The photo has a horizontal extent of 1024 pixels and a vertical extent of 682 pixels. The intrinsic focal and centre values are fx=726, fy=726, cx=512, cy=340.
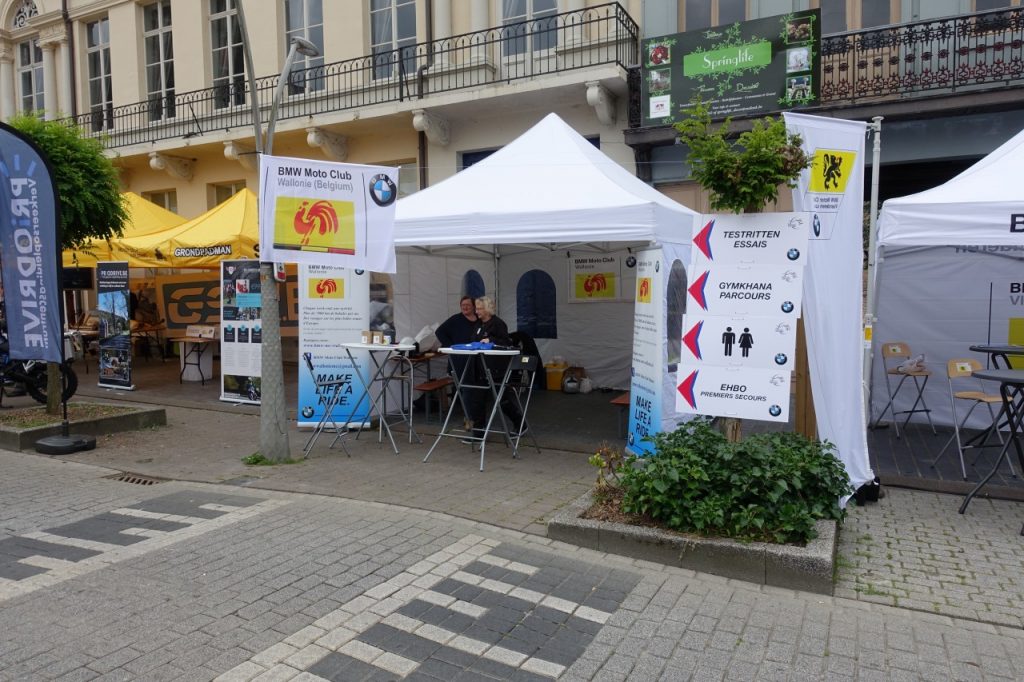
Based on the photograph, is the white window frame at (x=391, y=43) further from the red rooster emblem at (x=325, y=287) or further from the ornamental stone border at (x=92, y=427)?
the ornamental stone border at (x=92, y=427)

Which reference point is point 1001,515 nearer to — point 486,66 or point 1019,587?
point 1019,587

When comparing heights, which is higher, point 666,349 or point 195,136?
point 195,136

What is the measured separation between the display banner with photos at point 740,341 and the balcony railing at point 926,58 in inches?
270

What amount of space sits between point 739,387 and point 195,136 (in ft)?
46.5

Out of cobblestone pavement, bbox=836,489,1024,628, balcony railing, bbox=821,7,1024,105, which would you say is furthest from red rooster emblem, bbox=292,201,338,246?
balcony railing, bbox=821,7,1024,105

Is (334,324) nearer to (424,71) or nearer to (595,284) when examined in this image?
(595,284)

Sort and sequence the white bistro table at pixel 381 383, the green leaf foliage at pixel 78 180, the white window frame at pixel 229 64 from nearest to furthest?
the white bistro table at pixel 381 383 → the green leaf foliage at pixel 78 180 → the white window frame at pixel 229 64

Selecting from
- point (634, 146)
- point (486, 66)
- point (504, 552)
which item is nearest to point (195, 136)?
point (486, 66)

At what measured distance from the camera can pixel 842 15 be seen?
35.2 feet

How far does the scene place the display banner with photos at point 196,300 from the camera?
13.3 meters

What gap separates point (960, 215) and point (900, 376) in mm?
3590

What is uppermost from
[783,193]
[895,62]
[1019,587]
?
[895,62]

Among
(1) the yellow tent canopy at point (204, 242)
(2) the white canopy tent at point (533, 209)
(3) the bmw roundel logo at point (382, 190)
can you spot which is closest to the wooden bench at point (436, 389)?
(2) the white canopy tent at point (533, 209)

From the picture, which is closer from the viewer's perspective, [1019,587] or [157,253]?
[1019,587]
